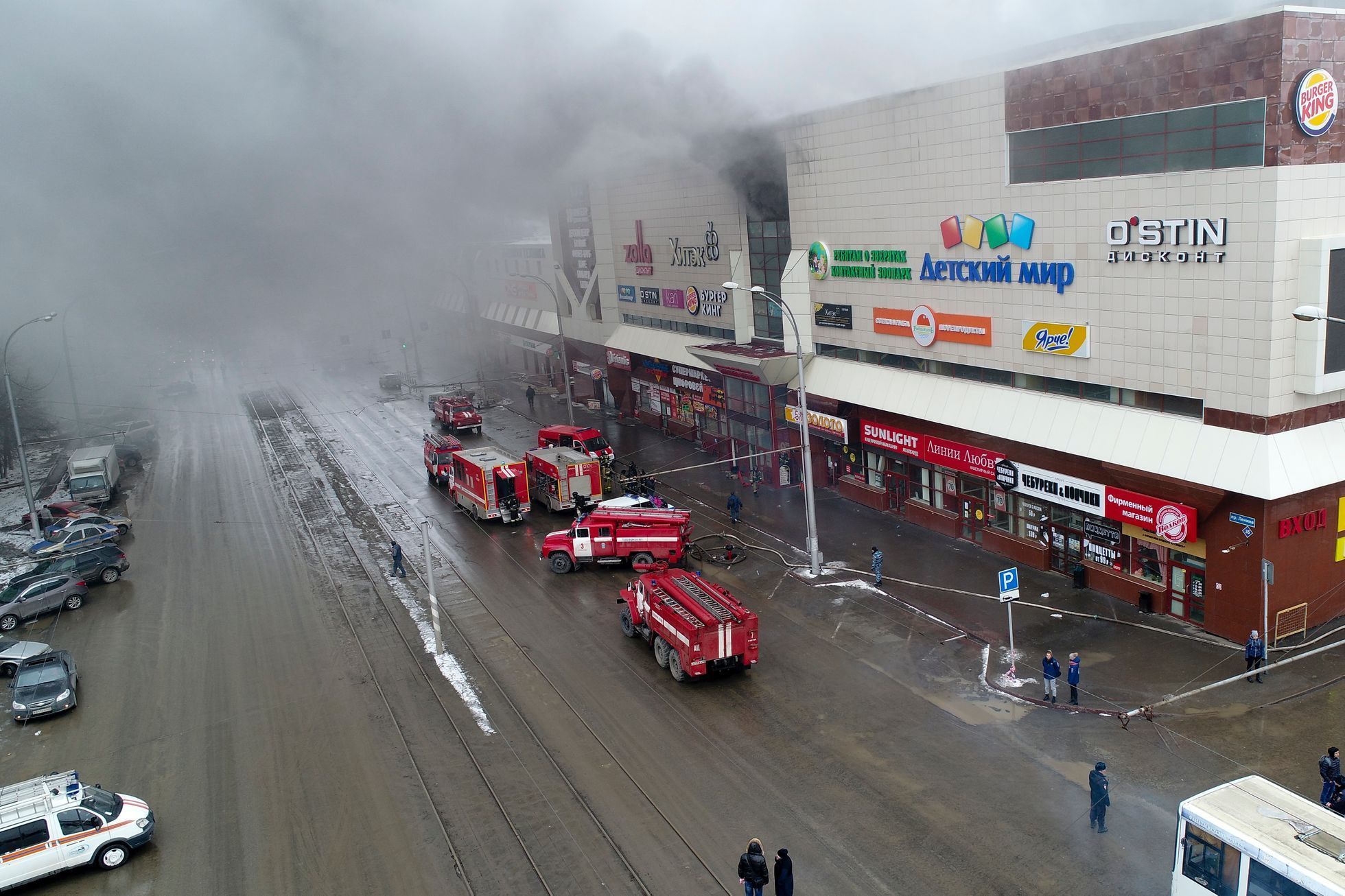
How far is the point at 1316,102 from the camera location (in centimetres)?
1875

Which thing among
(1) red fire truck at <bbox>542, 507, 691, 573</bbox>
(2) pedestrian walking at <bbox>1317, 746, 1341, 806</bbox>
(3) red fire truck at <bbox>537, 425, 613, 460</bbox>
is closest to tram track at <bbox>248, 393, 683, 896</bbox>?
(1) red fire truck at <bbox>542, 507, 691, 573</bbox>

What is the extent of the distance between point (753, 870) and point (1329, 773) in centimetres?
879

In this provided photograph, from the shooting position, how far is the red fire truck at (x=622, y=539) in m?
28.5

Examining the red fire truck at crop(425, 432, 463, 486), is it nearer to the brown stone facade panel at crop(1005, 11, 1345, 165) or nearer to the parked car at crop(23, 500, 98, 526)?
the parked car at crop(23, 500, 98, 526)

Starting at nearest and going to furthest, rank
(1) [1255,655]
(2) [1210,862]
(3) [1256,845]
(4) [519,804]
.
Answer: (3) [1256,845] < (2) [1210,862] < (4) [519,804] < (1) [1255,655]

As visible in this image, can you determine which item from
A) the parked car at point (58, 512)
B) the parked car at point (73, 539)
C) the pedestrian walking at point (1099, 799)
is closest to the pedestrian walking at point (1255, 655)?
the pedestrian walking at point (1099, 799)

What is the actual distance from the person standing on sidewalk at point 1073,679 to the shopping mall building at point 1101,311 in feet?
15.1

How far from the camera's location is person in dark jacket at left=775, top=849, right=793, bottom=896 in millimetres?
12984

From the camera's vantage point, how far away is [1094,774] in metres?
14.3

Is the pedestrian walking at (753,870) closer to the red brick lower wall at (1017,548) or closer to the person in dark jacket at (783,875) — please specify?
the person in dark jacket at (783,875)

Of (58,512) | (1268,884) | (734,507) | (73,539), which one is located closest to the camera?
(1268,884)

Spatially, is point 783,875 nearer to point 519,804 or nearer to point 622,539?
point 519,804

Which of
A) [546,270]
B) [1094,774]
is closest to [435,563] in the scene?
[1094,774]

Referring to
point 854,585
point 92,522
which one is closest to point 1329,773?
point 854,585
